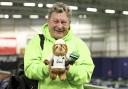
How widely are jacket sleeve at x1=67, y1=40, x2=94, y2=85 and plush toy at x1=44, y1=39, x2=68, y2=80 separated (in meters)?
0.06

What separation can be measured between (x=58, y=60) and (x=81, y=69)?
190 millimetres

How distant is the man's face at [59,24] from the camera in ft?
7.21

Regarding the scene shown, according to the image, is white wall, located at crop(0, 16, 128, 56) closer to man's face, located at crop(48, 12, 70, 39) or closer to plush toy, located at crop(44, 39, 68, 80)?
man's face, located at crop(48, 12, 70, 39)

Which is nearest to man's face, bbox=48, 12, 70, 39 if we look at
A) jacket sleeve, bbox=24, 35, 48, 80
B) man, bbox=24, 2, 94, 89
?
man, bbox=24, 2, 94, 89

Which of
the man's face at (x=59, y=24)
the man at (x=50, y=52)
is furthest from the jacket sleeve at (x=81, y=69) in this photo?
the man's face at (x=59, y=24)

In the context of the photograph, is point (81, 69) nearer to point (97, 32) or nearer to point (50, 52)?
point (50, 52)

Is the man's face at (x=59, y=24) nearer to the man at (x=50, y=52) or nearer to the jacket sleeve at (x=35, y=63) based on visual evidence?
the man at (x=50, y=52)

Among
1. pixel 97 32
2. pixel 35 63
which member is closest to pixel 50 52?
pixel 35 63

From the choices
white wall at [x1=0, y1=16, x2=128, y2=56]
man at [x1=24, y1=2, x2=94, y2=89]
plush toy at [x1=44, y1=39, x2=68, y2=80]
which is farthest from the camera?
white wall at [x1=0, y1=16, x2=128, y2=56]

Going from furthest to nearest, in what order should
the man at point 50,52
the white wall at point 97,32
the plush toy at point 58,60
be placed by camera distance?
the white wall at point 97,32, the man at point 50,52, the plush toy at point 58,60

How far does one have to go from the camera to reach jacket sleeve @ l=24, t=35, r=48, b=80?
213cm

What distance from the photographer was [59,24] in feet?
7.19

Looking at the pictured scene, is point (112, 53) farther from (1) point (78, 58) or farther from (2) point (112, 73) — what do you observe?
(1) point (78, 58)

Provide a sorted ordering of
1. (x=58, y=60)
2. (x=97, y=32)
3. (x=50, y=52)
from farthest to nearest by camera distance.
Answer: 1. (x=97, y=32)
2. (x=50, y=52)
3. (x=58, y=60)
